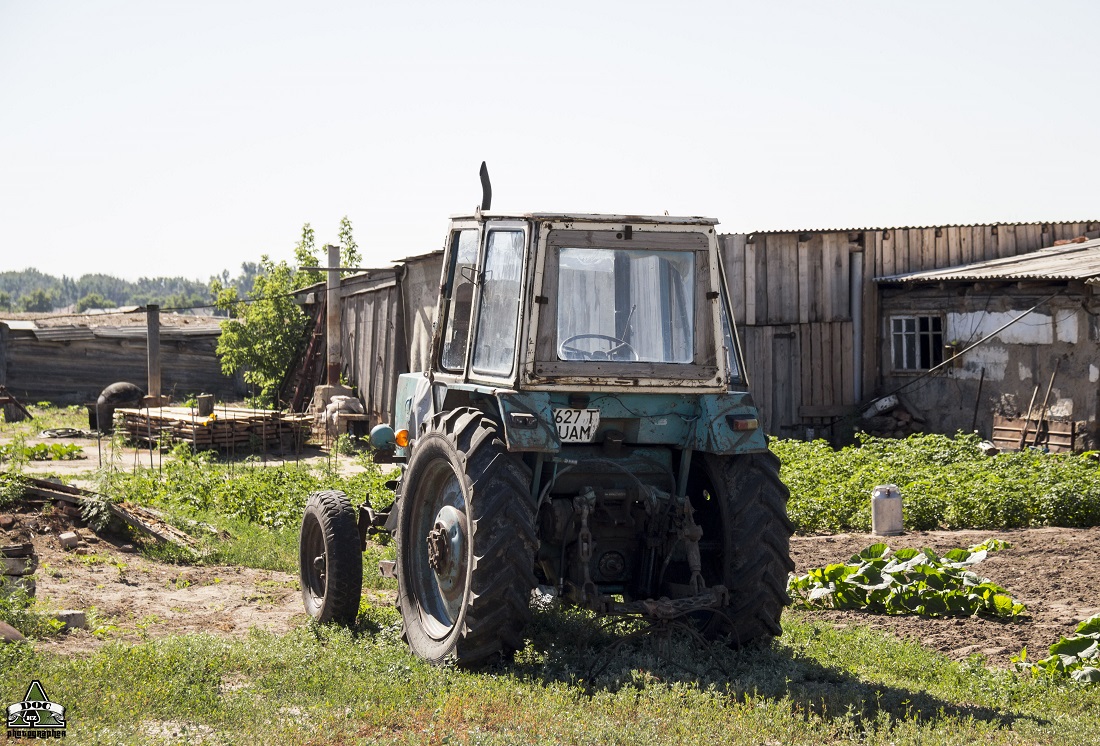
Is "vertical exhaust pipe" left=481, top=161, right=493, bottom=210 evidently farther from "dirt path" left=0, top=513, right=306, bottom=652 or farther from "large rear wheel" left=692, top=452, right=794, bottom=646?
"dirt path" left=0, top=513, right=306, bottom=652

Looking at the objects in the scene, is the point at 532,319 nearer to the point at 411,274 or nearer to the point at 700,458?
the point at 700,458

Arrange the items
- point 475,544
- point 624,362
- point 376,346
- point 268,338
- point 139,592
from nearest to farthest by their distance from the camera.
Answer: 1. point 475,544
2. point 624,362
3. point 139,592
4. point 376,346
5. point 268,338

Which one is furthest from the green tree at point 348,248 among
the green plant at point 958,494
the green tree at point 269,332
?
the green plant at point 958,494

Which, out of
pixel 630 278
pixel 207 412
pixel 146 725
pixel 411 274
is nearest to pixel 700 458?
pixel 630 278

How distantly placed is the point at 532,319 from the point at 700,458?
1.42 metres

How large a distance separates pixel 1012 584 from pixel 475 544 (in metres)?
5.03

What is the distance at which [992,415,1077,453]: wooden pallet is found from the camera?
16.5 meters

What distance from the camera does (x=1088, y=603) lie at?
8016 millimetres

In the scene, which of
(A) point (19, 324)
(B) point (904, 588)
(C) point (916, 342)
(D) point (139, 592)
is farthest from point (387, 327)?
(A) point (19, 324)

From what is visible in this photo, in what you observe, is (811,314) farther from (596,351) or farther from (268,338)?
(596,351)

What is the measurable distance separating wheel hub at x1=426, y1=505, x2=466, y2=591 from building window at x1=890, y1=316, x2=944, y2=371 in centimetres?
1444

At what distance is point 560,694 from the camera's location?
539 cm

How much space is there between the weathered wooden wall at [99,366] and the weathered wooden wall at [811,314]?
17614 mm

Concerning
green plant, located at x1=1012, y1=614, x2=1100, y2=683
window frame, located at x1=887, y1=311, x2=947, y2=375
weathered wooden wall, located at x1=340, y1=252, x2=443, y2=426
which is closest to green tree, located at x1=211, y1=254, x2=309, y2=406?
weathered wooden wall, located at x1=340, y1=252, x2=443, y2=426
